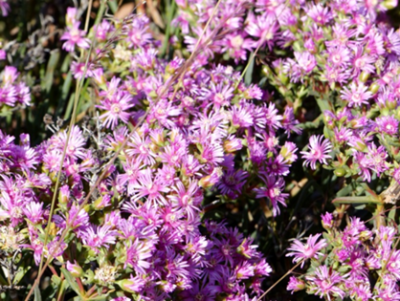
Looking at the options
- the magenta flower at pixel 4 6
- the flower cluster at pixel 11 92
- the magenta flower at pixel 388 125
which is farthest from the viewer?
the magenta flower at pixel 4 6

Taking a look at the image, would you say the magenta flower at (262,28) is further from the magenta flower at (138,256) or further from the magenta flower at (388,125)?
the magenta flower at (138,256)

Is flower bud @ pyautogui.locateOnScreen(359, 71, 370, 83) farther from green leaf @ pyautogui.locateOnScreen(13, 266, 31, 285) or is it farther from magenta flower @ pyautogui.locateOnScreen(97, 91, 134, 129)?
green leaf @ pyautogui.locateOnScreen(13, 266, 31, 285)

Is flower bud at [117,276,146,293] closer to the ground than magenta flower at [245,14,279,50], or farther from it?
closer to the ground

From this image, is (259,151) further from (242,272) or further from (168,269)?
(168,269)

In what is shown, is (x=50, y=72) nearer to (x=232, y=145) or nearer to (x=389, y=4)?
(x=232, y=145)

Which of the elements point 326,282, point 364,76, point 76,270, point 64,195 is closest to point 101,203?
point 64,195

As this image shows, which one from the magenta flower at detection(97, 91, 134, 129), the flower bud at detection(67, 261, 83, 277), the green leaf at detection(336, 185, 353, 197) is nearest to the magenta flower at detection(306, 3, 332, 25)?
the green leaf at detection(336, 185, 353, 197)

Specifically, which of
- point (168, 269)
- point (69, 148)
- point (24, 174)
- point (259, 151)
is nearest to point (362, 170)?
point (259, 151)

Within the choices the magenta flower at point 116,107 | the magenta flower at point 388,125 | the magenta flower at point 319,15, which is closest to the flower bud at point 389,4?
the magenta flower at point 319,15
